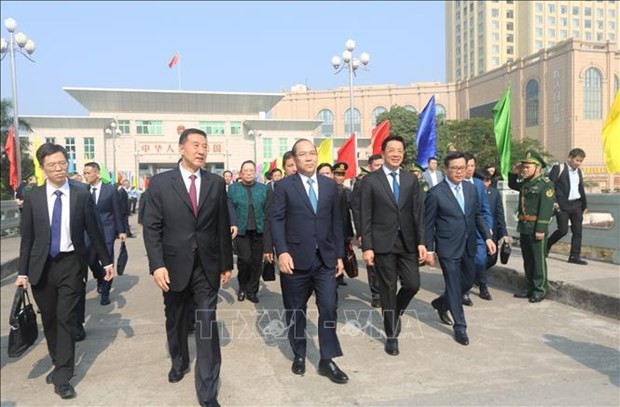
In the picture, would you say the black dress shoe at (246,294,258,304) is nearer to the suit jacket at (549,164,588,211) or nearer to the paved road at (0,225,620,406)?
the paved road at (0,225,620,406)

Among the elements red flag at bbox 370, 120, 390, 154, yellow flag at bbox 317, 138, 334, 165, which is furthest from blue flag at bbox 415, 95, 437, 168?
yellow flag at bbox 317, 138, 334, 165

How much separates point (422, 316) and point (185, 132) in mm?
3420

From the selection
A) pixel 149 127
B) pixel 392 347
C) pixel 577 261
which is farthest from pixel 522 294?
pixel 149 127

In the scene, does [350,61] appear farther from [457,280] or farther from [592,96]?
[592,96]

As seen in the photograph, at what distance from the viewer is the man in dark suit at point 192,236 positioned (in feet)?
11.2

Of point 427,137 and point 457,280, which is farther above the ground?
point 427,137

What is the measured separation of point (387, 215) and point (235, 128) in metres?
48.1

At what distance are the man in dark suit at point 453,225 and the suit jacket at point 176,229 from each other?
7.07ft

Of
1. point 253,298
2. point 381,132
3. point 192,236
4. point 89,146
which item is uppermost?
point 89,146

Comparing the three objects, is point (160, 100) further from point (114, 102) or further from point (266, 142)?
point (266, 142)

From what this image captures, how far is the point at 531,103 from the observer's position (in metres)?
69.4

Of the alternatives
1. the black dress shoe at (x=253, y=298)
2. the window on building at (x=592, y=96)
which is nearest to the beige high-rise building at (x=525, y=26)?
the window on building at (x=592, y=96)

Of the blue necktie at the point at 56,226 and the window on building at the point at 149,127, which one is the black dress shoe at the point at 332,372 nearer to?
the blue necktie at the point at 56,226

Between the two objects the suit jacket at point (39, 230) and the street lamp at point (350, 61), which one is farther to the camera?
the street lamp at point (350, 61)
